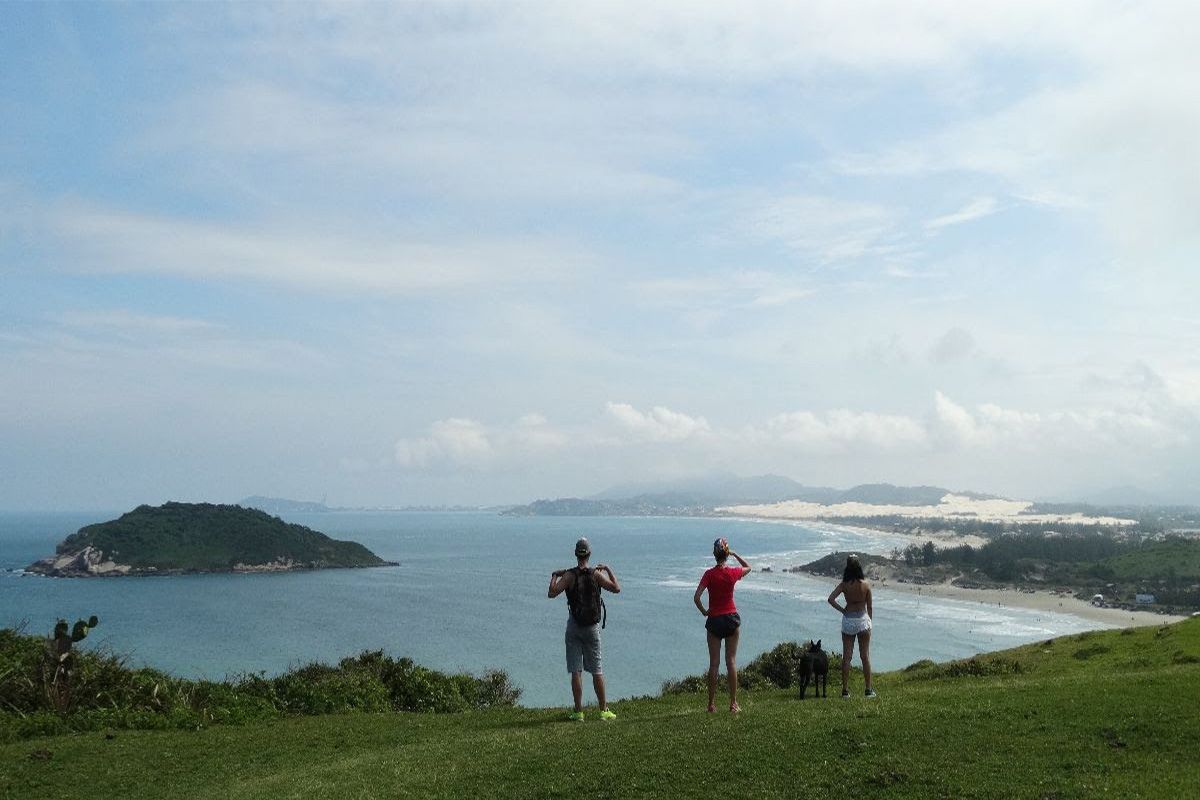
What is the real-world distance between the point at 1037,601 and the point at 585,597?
127m

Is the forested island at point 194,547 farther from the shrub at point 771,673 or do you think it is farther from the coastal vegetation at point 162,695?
the shrub at point 771,673

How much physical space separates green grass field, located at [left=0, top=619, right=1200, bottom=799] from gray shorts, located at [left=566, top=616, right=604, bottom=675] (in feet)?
2.91

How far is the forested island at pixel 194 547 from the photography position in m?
147

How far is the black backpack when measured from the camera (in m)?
12.6

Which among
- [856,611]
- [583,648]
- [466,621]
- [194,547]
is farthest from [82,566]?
[856,611]

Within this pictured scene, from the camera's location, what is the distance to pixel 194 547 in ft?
511

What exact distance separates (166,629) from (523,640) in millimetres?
40779

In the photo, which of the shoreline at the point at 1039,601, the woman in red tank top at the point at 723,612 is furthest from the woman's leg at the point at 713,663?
the shoreline at the point at 1039,601

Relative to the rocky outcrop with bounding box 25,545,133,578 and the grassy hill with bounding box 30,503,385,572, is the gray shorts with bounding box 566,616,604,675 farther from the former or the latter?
the rocky outcrop with bounding box 25,545,133,578

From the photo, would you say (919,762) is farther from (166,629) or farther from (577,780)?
(166,629)

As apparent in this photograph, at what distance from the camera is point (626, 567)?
156 meters

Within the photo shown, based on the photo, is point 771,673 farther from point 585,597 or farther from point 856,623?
point 585,597

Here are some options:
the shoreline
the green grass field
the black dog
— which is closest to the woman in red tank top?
the green grass field

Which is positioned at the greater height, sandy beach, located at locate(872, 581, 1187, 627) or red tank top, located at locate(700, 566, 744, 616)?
red tank top, located at locate(700, 566, 744, 616)
